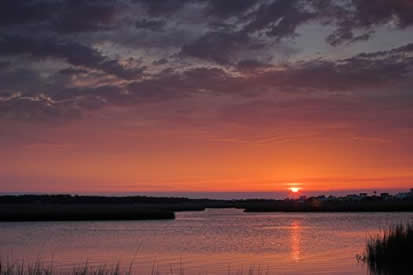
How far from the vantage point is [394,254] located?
70.1ft

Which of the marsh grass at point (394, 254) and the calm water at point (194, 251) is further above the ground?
the marsh grass at point (394, 254)

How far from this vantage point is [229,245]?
110ft

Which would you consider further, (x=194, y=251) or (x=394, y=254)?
(x=194, y=251)

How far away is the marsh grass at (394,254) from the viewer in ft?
67.7

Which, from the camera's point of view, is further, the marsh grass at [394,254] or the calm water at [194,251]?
the calm water at [194,251]

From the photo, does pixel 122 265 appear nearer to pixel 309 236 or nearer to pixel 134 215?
pixel 309 236

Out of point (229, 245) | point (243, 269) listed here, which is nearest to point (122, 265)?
point (243, 269)

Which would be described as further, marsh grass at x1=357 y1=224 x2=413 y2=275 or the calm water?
the calm water

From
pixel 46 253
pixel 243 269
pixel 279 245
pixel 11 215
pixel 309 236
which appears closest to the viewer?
pixel 243 269

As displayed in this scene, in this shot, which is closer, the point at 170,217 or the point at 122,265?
the point at 122,265

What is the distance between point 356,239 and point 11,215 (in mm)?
39933

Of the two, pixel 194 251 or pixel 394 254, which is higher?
pixel 394 254

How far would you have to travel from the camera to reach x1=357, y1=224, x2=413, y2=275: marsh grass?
2063cm

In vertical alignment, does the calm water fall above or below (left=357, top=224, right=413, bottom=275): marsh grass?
below
